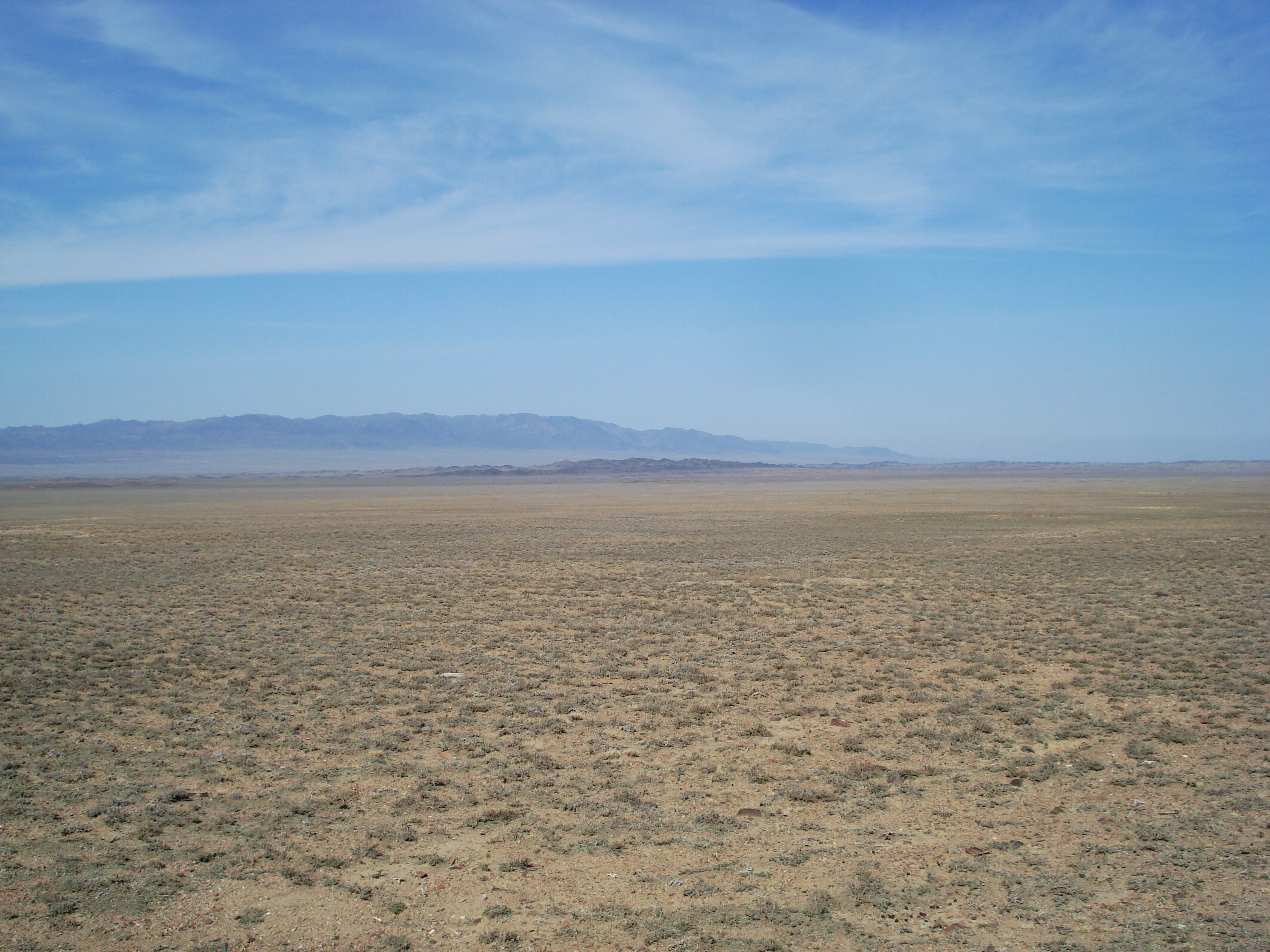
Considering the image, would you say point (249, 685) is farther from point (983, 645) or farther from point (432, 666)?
point (983, 645)

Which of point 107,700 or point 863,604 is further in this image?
point 863,604

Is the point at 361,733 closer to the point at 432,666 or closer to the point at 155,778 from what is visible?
the point at 155,778

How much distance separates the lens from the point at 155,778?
7.70 meters

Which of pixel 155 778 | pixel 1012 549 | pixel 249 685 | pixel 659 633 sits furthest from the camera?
pixel 1012 549

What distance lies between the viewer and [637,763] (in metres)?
8.08

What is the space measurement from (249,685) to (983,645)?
10791 mm

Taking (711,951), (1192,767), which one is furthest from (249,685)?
(1192,767)

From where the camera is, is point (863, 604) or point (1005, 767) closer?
point (1005, 767)

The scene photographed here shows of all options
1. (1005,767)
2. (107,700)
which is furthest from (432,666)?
(1005,767)

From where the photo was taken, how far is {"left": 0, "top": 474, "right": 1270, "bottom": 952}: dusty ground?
17.4 ft

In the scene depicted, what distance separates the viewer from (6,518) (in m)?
47.8

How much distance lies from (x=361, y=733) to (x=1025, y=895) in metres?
6.49

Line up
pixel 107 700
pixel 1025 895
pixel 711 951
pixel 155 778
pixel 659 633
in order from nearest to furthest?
pixel 711 951, pixel 1025 895, pixel 155 778, pixel 107 700, pixel 659 633

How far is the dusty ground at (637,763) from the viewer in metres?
5.29
